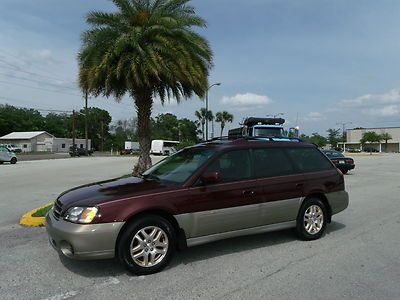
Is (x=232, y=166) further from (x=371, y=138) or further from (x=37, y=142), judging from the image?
(x=371, y=138)

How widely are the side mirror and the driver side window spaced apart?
7.3 inches

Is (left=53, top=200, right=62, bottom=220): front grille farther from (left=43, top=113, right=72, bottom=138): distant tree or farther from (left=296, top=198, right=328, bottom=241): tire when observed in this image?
(left=43, top=113, right=72, bottom=138): distant tree

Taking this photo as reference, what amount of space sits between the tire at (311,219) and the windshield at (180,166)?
71.2 inches

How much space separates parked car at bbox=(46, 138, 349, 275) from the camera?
4867mm

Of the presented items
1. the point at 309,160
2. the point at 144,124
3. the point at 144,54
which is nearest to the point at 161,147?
the point at 144,124

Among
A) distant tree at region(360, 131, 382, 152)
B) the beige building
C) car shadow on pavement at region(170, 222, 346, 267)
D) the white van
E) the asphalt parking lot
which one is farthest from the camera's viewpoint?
the beige building

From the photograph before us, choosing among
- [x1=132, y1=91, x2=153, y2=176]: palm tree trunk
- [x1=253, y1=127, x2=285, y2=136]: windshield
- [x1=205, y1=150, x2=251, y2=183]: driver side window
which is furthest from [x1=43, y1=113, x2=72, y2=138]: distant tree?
[x1=205, y1=150, x2=251, y2=183]: driver side window

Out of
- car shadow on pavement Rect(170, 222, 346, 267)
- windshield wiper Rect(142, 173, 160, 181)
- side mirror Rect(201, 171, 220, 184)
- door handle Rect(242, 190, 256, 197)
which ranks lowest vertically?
car shadow on pavement Rect(170, 222, 346, 267)

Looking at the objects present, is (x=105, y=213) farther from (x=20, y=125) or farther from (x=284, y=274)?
(x=20, y=125)

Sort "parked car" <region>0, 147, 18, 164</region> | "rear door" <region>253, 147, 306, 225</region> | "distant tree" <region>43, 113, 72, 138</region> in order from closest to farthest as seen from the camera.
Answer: "rear door" <region>253, 147, 306, 225</region> → "parked car" <region>0, 147, 18, 164</region> → "distant tree" <region>43, 113, 72, 138</region>

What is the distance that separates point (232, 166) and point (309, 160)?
1.65m

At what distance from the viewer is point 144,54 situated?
13.9 m

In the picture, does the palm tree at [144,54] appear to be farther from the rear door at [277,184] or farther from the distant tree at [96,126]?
the distant tree at [96,126]

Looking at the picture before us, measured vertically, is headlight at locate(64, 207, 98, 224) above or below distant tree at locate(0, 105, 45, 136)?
below
